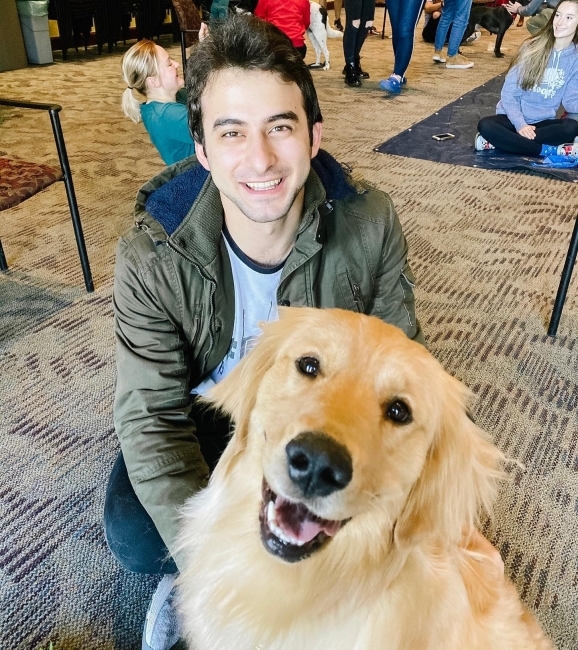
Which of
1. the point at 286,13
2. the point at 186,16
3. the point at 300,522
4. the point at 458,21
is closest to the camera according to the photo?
the point at 300,522

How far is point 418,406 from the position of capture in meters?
1.06

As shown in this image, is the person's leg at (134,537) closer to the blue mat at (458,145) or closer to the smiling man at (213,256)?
the smiling man at (213,256)

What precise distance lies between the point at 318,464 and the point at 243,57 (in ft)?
3.28

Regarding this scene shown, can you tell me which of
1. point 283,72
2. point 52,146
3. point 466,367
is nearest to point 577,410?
point 466,367

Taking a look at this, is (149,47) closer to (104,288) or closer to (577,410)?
(104,288)

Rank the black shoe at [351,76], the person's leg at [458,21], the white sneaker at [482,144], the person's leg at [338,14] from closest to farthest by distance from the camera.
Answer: the white sneaker at [482,144]
the black shoe at [351,76]
the person's leg at [458,21]
the person's leg at [338,14]

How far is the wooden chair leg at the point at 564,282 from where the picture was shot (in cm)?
238

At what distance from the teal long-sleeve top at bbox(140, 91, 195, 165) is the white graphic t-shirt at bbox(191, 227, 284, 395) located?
6.00ft

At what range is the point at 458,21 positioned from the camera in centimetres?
839

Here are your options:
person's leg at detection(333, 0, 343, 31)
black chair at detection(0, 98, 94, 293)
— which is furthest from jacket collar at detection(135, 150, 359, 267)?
person's leg at detection(333, 0, 343, 31)

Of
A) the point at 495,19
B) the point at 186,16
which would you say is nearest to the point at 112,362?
the point at 186,16

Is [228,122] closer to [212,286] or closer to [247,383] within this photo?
[212,286]

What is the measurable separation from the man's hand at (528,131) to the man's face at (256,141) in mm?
3712

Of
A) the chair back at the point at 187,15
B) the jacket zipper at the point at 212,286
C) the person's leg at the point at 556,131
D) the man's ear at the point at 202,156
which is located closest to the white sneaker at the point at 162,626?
the jacket zipper at the point at 212,286
